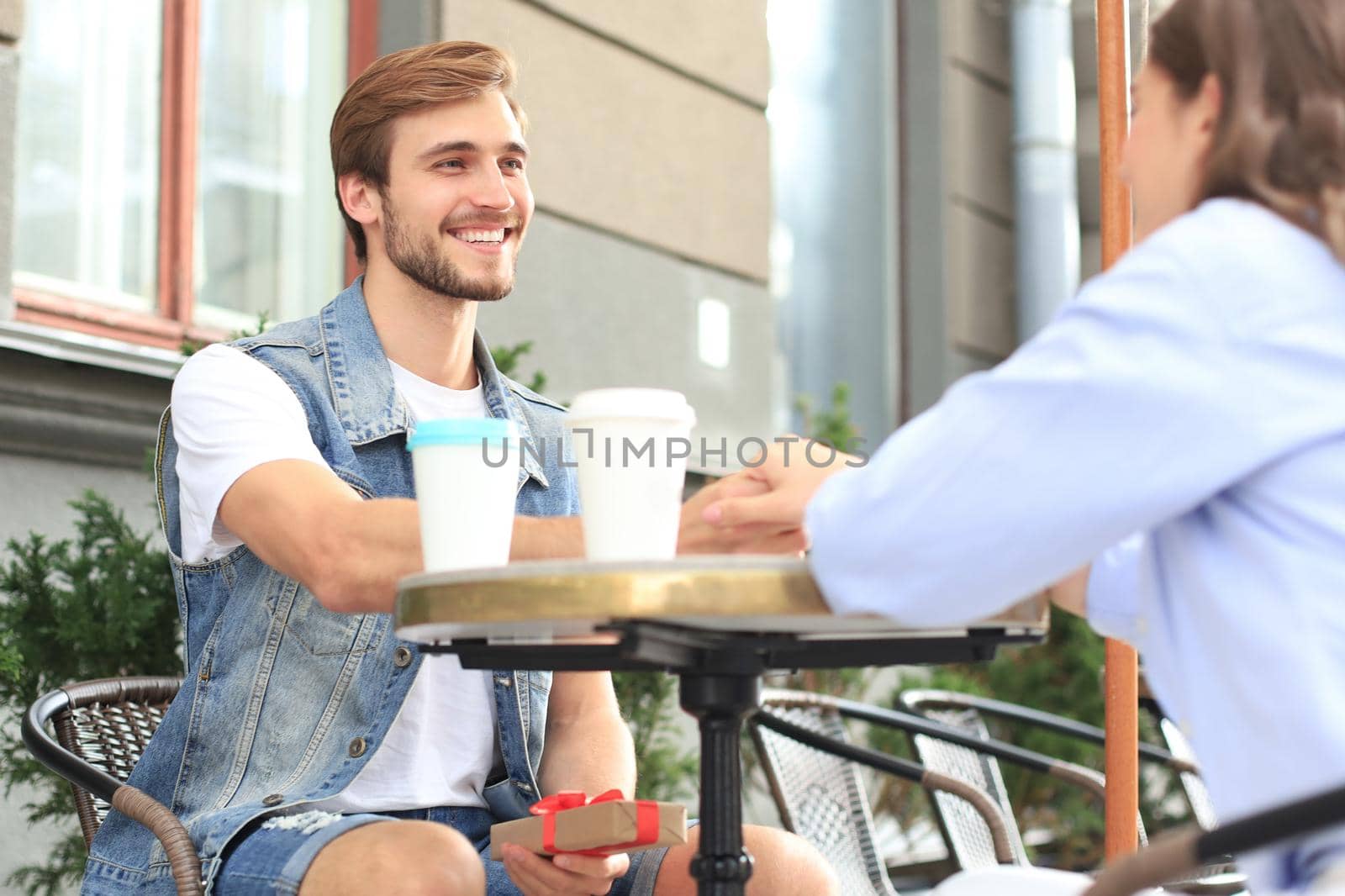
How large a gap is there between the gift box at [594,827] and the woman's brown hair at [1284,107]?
78 centimetres

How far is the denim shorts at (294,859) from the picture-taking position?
1723 mm

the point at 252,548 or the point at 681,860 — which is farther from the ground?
the point at 252,548

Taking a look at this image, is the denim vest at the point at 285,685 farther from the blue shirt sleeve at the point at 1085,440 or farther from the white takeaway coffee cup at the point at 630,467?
the blue shirt sleeve at the point at 1085,440

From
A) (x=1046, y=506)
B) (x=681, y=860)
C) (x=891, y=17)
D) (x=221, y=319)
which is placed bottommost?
(x=681, y=860)

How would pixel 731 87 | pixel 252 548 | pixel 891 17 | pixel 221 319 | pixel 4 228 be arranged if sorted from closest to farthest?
pixel 252 548 < pixel 4 228 < pixel 221 319 < pixel 731 87 < pixel 891 17

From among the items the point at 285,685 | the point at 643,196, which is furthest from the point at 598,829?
the point at 643,196

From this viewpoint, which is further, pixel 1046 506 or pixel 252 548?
pixel 252 548

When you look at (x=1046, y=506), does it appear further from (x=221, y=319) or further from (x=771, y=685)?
(x=771, y=685)

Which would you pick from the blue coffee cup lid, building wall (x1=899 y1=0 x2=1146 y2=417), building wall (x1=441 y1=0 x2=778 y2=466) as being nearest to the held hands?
the blue coffee cup lid

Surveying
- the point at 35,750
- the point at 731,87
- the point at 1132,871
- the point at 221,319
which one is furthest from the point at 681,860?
the point at 731,87

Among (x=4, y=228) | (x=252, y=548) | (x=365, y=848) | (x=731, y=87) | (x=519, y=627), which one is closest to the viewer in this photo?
(x=519, y=627)

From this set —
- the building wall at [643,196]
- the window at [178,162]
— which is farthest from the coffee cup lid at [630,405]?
the building wall at [643,196]

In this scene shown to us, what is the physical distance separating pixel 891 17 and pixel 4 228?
4.48 m

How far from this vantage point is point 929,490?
113cm
